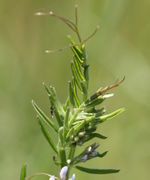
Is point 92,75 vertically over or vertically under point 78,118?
over

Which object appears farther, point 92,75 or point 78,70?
point 92,75

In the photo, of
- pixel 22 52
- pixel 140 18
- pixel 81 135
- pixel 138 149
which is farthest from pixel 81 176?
pixel 81 135

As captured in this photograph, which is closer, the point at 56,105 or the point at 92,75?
the point at 56,105

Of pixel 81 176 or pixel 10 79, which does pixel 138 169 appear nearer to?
pixel 81 176

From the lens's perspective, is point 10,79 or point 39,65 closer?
point 10,79

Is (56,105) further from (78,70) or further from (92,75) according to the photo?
(92,75)

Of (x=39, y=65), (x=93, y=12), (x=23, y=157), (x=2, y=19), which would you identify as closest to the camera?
(x=23, y=157)

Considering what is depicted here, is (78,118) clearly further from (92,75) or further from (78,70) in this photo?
(92,75)

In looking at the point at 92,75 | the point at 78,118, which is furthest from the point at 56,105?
the point at 92,75
